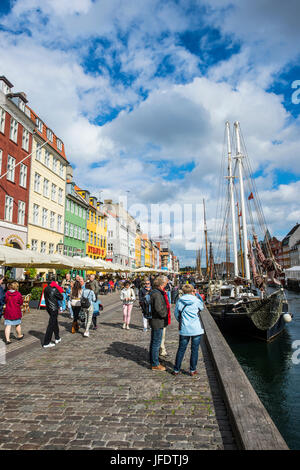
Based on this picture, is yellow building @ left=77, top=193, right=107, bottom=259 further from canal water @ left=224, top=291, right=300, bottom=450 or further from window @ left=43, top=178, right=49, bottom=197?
canal water @ left=224, top=291, right=300, bottom=450

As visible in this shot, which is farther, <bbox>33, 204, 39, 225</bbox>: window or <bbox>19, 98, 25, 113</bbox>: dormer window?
<bbox>33, 204, 39, 225</bbox>: window

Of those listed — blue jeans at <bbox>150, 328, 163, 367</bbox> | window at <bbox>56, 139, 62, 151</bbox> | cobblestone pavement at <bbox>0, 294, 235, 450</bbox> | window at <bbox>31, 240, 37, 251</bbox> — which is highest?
window at <bbox>56, 139, 62, 151</bbox>

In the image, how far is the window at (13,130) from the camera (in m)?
26.0

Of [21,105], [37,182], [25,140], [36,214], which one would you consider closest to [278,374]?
[36,214]

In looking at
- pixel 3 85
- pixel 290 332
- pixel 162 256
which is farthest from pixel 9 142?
pixel 162 256

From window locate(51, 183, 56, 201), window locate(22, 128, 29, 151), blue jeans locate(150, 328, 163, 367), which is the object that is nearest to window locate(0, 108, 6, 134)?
window locate(22, 128, 29, 151)

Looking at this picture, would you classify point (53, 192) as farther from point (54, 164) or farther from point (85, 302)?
point (85, 302)

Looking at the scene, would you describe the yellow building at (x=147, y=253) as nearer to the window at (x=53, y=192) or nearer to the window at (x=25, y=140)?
the window at (x=53, y=192)

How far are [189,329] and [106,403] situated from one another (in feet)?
6.64

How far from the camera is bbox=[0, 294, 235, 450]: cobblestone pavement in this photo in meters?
3.76

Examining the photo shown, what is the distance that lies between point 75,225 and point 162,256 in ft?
429

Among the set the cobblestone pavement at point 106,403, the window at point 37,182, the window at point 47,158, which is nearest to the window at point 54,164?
the window at point 47,158

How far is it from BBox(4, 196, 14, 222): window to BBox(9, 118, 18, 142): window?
498 centimetres

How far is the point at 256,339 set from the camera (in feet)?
52.1
